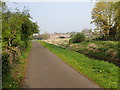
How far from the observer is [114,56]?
1552cm

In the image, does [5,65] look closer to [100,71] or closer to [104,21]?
[100,71]

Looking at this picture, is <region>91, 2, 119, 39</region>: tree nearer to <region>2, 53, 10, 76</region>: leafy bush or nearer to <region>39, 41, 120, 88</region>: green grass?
<region>39, 41, 120, 88</region>: green grass

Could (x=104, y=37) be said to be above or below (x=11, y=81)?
above

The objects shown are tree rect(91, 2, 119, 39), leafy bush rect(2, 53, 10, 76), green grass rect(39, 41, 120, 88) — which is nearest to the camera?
green grass rect(39, 41, 120, 88)

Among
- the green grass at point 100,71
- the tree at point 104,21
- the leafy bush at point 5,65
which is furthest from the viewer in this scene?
the tree at point 104,21

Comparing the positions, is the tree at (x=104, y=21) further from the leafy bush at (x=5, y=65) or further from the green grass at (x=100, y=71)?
the leafy bush at (x=5, y=65)

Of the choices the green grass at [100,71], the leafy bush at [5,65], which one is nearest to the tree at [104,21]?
the green grass at [100,71]

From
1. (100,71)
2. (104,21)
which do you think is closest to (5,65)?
(100,71)

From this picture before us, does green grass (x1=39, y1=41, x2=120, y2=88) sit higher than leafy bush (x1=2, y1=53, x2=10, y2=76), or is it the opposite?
leafy bush (x1=2, y1=53, x2=10, y2=76)

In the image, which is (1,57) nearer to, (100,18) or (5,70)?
(5,70)

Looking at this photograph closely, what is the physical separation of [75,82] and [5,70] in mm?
3545

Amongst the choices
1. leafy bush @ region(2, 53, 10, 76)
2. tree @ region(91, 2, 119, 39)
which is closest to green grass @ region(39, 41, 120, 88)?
leafy bush @ region(2, 53, 10, 76)

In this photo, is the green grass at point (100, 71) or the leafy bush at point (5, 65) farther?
the leafy bush at point (5, 65)

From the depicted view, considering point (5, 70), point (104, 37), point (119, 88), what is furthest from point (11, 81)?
point (104, 37)
